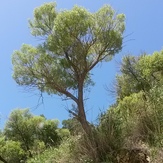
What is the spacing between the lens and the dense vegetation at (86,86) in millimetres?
7414

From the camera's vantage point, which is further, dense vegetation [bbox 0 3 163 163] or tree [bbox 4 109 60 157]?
tree [bbox 4 109 60 157]

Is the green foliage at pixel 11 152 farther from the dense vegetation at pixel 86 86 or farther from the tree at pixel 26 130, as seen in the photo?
the tree at pixel 26 130

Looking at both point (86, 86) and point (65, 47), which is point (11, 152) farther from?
point (65, 47)

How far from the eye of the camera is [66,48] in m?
13.8

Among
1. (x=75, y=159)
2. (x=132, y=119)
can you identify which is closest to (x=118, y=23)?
(x=132, y=119)

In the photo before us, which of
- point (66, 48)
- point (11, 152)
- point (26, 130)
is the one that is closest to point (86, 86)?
point (66, 48)

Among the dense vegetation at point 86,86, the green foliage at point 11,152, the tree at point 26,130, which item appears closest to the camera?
the dense vegetation at point 86,86

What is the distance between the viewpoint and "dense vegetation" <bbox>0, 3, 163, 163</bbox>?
741 centimetres

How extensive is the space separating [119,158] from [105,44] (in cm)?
841

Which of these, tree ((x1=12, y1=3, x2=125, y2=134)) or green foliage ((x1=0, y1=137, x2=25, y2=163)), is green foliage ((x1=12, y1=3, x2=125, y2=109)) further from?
green foliage ((x1=0, y1=137, x2=25, y2=163))

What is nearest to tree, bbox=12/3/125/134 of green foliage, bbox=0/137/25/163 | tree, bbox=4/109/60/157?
green foliage, bbox=0/137/25/163

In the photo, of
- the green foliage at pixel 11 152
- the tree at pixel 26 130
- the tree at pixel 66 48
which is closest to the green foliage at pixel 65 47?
the tree at pixel 66 48

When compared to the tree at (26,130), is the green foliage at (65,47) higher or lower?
lower

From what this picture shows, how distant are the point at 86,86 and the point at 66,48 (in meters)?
3.07
